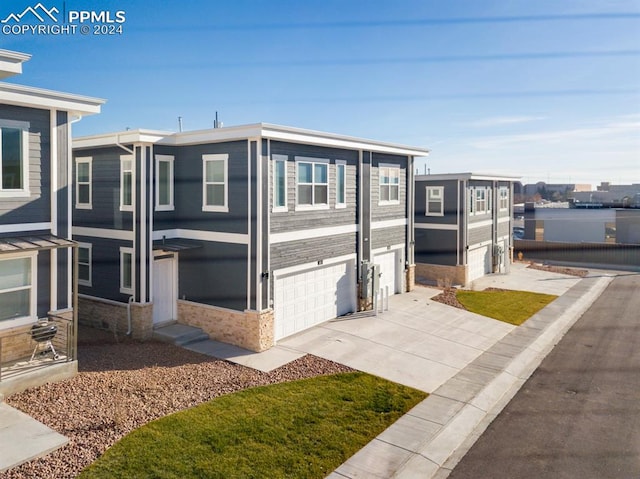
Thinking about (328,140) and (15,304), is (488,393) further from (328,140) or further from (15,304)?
(15,304)

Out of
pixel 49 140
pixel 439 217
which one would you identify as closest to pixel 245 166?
pixel 49 140

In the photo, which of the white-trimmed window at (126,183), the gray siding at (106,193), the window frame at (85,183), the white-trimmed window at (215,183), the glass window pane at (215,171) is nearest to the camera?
the white-trimmed window at (215,183)

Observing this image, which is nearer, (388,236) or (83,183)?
(83,183)

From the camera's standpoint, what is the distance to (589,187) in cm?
10112

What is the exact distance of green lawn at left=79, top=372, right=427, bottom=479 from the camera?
7465 mm

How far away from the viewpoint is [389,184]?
1928cm

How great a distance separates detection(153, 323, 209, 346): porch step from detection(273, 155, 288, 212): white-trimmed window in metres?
4.08

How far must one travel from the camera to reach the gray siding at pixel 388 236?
60.4 feet

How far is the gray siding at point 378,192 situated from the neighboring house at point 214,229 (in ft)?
6.71

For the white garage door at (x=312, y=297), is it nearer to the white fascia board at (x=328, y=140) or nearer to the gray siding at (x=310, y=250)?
the gray siding at (x=310, y=250)

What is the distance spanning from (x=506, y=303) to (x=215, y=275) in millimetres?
11594

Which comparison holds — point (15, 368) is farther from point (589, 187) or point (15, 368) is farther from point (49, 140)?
point (589, 187)

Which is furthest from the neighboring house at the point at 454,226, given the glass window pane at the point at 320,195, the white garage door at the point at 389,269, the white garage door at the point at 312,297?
the glass window pane at the point at 320,195

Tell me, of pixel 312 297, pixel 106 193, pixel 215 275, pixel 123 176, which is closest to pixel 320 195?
pixel 312 297
